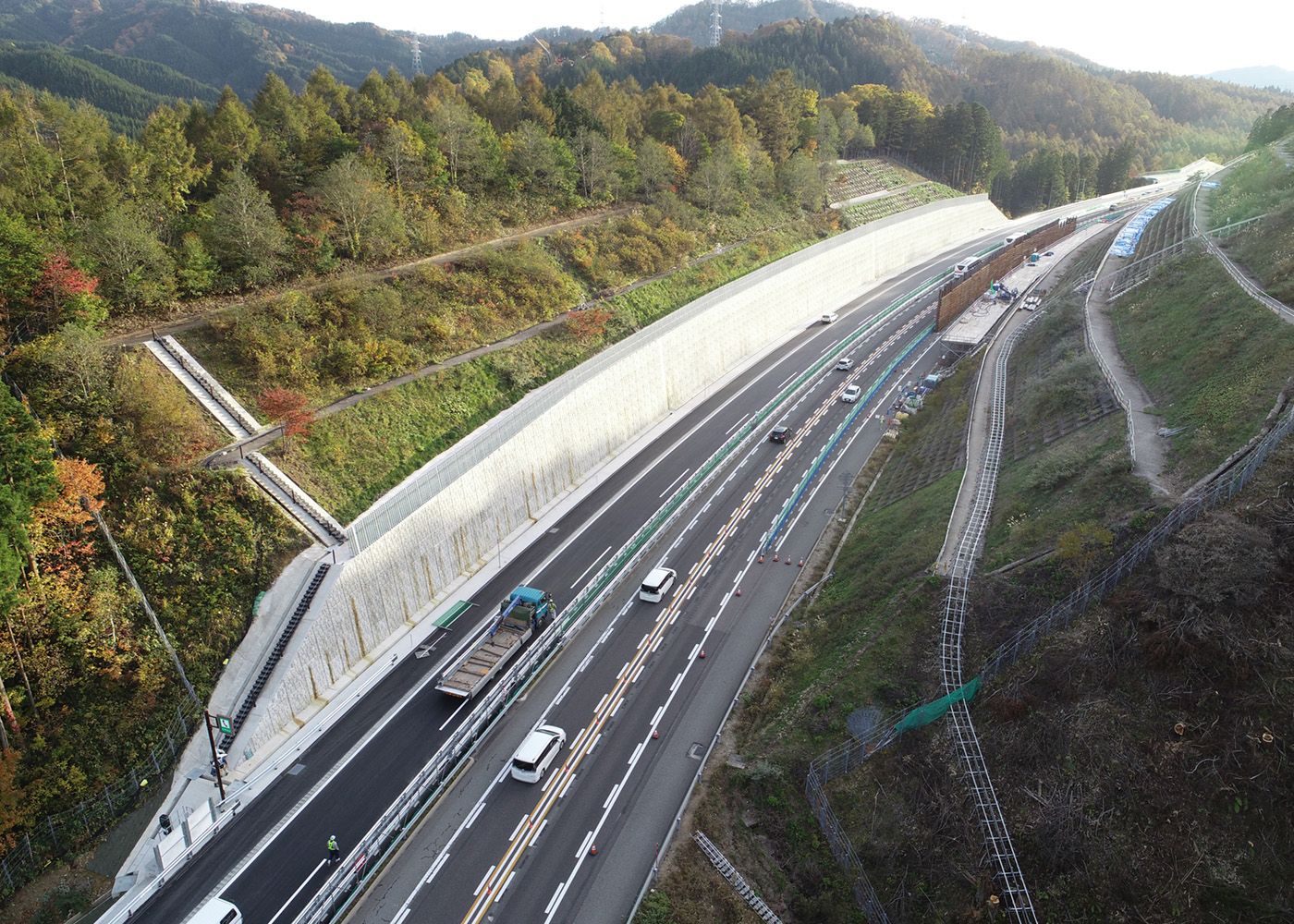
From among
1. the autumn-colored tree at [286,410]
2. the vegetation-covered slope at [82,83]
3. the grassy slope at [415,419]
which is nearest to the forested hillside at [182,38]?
the vegetation-covered slope at [82,83]

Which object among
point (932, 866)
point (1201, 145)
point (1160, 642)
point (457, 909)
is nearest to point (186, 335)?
point (457, 909)

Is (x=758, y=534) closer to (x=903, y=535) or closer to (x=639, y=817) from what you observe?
(x=903, y=535)

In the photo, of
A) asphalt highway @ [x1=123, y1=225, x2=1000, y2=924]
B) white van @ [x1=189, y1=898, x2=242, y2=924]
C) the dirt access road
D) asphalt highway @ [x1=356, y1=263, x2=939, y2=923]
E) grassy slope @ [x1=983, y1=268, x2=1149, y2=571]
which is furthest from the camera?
the dirt access road

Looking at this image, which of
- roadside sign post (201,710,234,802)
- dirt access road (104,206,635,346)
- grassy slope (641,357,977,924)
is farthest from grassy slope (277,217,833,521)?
grassy slope (641,357,977,924)

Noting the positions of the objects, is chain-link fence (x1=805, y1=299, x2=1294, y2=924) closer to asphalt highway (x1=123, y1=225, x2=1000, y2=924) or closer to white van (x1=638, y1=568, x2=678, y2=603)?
asphalt highway (x1=123, y1=225, x2=1000, y2=924)

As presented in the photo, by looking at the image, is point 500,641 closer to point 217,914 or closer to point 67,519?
point 217,914

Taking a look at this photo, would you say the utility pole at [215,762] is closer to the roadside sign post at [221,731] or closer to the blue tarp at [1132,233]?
the roadside sign post at [221,731]

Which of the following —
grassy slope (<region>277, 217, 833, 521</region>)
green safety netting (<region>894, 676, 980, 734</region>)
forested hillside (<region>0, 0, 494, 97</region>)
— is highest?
forested hillside (<region>0, 0, 494, 97</region>)
